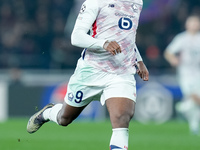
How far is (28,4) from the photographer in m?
20.0

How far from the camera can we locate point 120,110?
601 cm

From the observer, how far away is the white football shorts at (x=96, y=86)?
6207 millimetres

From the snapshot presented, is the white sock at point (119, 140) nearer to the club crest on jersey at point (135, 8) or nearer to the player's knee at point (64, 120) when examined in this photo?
the player's knee at point (64, 120)

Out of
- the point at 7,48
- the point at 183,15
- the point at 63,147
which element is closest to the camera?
the point at 63,147

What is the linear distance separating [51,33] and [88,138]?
8750mm

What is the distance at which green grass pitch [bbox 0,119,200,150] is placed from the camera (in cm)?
908

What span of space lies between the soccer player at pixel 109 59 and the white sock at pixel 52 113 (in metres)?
0.47

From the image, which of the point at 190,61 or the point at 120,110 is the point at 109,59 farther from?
the point at 190,61

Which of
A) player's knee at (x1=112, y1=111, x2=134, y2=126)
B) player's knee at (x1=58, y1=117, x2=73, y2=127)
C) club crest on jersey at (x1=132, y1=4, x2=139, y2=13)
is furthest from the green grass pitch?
club crest on jersey at (x1=132, y1=4, x2=139, y2=13)

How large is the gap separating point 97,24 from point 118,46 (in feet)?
1.59

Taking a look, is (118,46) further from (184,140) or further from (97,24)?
(184,140)

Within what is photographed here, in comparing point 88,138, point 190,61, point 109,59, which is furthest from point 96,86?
point 190,61

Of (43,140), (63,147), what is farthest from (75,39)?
(43,140)

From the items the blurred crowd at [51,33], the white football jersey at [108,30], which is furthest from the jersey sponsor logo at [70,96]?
the blurred crowd at [51,33]
